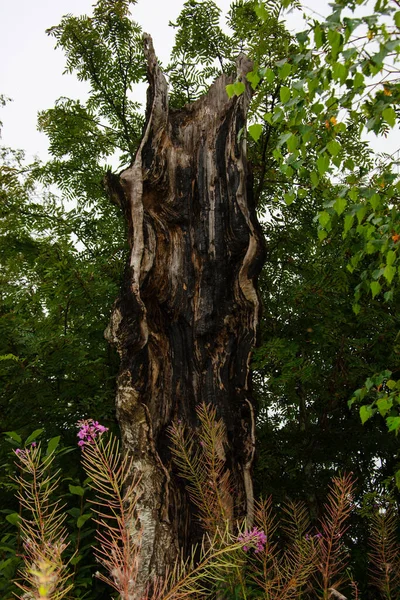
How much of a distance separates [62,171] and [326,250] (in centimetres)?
299

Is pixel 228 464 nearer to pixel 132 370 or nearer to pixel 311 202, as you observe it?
pixel 132 370

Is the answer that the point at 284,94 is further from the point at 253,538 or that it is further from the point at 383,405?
the point at 253,538

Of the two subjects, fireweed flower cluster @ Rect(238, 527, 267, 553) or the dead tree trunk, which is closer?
fireweed flower cluster @ Rect(238, 527, 267, 553)

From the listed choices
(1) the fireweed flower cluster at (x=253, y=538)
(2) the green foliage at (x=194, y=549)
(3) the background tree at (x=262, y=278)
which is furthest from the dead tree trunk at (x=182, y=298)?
(1) the fireweed flower cluster at (x=253, y=538)

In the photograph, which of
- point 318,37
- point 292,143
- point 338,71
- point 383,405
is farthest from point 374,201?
point 383,405

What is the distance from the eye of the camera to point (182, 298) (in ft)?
13.1

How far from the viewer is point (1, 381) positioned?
4.78 meters

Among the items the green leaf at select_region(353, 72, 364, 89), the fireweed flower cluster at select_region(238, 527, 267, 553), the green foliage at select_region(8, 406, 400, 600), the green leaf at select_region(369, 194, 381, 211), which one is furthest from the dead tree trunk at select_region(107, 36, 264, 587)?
the green leaf at select_region(353, 72, 364, 89)

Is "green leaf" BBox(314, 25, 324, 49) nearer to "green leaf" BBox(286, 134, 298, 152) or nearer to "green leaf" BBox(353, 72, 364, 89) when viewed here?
"green leaf" BBox(353, 72, 364, 89)

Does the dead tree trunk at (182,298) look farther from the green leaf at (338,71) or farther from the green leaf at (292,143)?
the green leaf at (338,71)

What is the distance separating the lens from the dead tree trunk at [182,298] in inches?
138

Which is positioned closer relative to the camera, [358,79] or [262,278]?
[358,79]

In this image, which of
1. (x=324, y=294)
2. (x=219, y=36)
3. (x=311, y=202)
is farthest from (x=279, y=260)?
(x=219, y=36)

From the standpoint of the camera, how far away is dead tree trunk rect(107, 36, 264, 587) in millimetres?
3514
